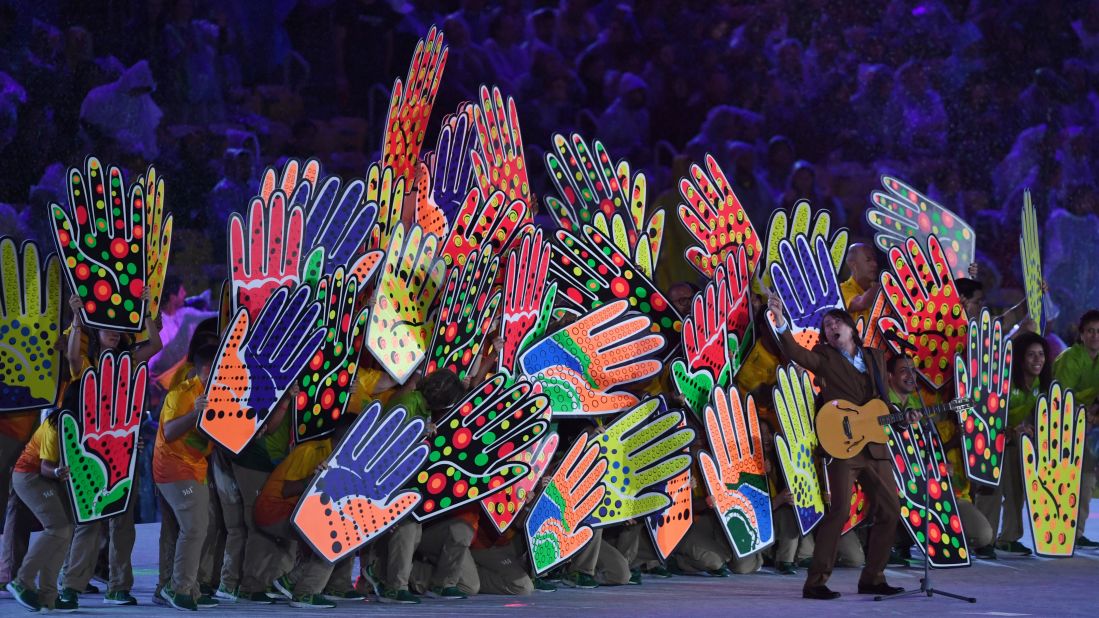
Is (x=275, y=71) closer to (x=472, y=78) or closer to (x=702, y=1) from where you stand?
(x=472, y=78)

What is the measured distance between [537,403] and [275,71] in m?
4.77

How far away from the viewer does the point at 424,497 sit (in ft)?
18.8

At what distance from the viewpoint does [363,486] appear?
Answer: 5.61m

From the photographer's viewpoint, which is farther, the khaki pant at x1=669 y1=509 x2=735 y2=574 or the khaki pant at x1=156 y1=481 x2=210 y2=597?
the khaki pant at x1=669 y1=509 x2=735 y2=574

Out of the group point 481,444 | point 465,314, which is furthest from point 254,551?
point 465,314

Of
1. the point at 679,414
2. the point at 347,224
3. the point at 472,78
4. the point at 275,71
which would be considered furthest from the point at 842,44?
the point at 347,224

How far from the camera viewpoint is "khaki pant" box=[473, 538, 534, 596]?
6023 millimetres

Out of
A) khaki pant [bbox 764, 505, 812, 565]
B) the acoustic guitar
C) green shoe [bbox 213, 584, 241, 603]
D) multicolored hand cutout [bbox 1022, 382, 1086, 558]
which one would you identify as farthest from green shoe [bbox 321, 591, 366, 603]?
multicolored hand cutout [bbox 1022, 382, 1086, 558]

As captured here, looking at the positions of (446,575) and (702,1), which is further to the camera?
(702,1)

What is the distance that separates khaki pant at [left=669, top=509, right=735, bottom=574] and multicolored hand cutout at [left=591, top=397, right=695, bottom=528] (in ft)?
1.22

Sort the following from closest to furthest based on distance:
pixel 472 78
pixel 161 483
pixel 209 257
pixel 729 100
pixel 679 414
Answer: pixel 161 483 → pixel 679 414 → pixel 209 257 → pixel 472 78 → pixel 729 100

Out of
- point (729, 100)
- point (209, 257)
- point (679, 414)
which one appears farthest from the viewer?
point (729, 100)

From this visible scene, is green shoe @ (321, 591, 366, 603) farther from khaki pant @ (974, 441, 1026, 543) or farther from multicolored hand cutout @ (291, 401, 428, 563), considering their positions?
khaki pant @ (974, 441, 1026, 543)

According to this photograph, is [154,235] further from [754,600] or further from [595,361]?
[754,600]
